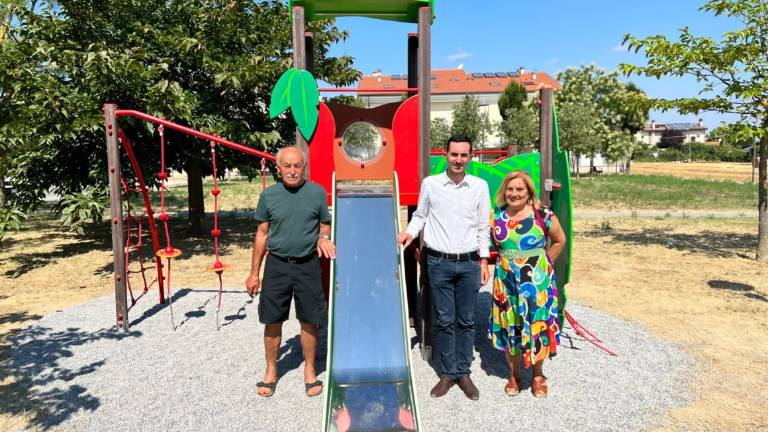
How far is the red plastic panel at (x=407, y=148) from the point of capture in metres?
4.77

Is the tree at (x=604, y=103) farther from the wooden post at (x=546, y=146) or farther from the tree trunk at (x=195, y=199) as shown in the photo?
the wooden post at (x=546, y=146)

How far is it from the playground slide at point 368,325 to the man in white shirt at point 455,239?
1.14 ft

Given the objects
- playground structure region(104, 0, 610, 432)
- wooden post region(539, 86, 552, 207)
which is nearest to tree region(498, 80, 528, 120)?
playground structure region(104, 0, 610, 432)

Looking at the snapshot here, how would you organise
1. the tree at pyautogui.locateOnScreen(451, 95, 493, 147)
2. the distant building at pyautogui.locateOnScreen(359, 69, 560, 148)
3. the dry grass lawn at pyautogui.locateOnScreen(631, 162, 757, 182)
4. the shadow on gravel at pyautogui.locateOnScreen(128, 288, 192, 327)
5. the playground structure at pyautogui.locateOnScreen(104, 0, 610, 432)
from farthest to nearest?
the distant building at pyautogui.locateOnScreen(359, 69, 560, 148), the tree at pyautogui.locateOnScreen(451, 95, 493, 147), the dry grass lawn at pyautogui.locateOnScreen(631, 162, 757, 182), the shadow on gravel at pyautogui.locateOnScreen(128, 288, 192, 327), the playground structure at pyautogui.locateOnScreen(104, 0, 610, 432)

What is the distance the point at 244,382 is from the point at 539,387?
2.49 meters

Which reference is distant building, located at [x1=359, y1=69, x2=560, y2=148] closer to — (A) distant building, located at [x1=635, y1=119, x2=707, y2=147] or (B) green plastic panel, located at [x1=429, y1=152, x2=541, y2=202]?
(B) green plastic panel, located at [x1=429, y1=152, x2=541, y2=202]

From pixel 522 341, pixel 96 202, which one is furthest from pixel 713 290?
pixel 96 202

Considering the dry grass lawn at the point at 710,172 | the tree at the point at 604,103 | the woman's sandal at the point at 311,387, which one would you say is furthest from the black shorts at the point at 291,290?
the tree at the point at 604,103

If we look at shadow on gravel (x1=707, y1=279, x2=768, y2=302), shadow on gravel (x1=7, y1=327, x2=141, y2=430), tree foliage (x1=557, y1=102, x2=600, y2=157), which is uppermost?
tree foliage (x1=557, y1=102, x2=600, y2=157)

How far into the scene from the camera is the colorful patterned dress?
3.72 metres

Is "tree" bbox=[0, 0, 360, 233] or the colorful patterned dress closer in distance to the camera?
the colorful patterned dress

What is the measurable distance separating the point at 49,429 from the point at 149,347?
1662 millimetres

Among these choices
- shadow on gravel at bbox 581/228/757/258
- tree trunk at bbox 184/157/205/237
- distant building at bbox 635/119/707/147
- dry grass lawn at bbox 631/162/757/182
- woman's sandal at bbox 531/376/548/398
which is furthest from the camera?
distant building at bbox 635/119/707/147

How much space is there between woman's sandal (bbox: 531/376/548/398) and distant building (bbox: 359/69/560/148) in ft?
196
